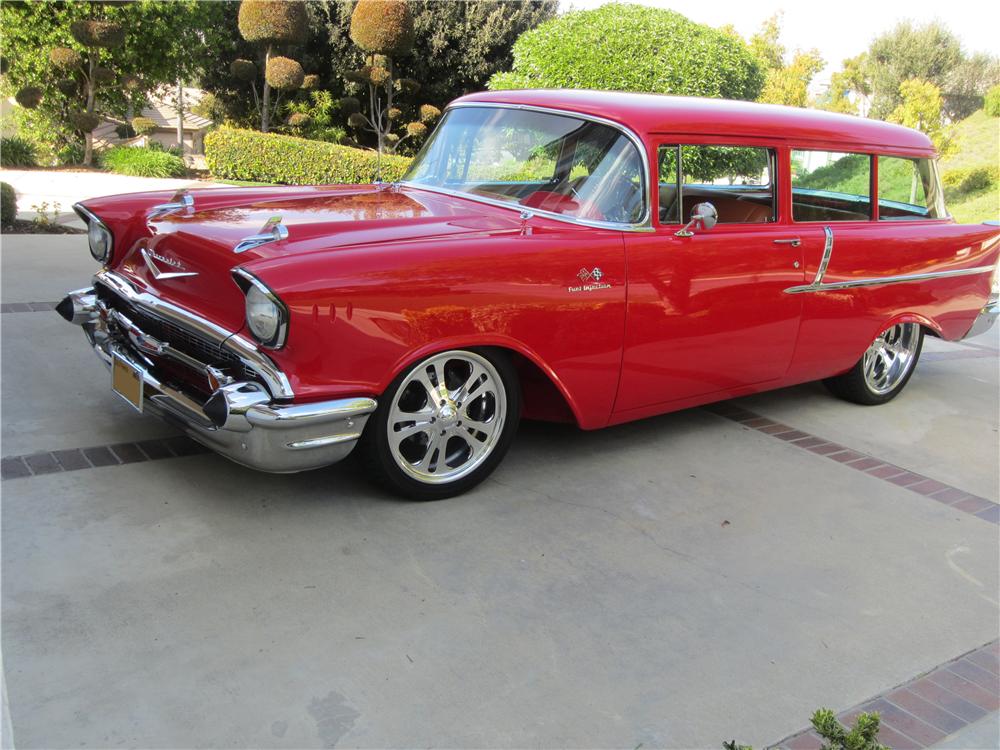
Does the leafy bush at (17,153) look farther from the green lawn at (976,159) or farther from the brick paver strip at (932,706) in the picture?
the brick paver strip at (932,706)

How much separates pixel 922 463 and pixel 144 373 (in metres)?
3.83

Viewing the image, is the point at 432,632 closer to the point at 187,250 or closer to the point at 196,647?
the point at 196,647

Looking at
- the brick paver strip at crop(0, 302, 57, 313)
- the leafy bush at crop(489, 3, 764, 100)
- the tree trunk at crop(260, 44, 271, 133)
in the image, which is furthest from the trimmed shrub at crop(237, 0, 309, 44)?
the brick paver strip at crop(0, 302, 57, 313)

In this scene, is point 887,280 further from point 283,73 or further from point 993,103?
point 993,103

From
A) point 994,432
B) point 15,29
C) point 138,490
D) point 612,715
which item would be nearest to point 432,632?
point 612,715

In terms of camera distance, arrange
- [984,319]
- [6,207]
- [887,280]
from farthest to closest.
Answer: [6,207]
[984,319]
[887,280]

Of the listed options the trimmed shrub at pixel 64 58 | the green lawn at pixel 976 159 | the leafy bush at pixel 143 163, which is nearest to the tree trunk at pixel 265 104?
the leafy bush at pixel 143 163

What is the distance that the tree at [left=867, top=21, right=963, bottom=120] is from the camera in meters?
29.8

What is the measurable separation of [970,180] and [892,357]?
18.3m

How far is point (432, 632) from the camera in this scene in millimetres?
2730

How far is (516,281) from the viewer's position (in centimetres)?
351

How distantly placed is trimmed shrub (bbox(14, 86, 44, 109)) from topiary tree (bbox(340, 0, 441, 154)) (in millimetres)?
6562

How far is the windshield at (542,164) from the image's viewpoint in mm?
3961

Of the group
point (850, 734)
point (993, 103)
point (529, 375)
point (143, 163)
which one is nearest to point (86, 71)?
point (143, 163)
